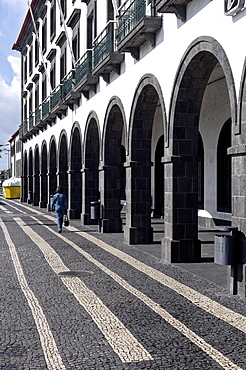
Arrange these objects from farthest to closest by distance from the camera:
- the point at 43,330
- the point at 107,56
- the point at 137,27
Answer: the point at 107,56 → the point at 137,27 → the point at 43,330

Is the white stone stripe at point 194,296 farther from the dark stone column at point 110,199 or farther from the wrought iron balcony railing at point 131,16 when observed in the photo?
the wrought iron balcony railing at point 131,16

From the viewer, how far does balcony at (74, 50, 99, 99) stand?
19.7 m

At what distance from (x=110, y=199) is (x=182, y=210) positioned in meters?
6.54

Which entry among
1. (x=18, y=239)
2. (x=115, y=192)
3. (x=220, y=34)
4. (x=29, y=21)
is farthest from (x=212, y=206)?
(x=29, y=21)

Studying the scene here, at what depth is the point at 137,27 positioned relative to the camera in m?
12.9

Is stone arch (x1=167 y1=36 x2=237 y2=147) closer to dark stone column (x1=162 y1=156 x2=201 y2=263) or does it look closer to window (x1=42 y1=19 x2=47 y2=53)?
dark stone column (x1=162 y1=156 x2=201 y2=263)

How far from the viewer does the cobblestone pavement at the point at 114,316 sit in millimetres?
5410

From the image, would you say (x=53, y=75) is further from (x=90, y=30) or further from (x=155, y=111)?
(x=155, y=111)

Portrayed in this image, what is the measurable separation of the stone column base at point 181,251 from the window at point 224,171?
619 centimetres

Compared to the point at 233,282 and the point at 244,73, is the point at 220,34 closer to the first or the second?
the point at 244,73

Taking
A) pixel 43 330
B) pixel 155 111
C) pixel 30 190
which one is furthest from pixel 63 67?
pixel 43 330

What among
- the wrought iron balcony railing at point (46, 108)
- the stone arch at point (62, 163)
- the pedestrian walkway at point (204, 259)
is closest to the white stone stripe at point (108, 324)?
the pedestrian walkway at point (204, 259)

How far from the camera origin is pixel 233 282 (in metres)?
8.39

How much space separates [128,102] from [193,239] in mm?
5344
